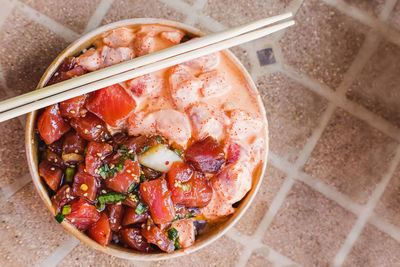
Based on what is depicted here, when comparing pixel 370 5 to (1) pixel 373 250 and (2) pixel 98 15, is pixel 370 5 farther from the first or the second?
(2) pixel 98 15

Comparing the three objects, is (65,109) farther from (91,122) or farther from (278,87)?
(278,87)

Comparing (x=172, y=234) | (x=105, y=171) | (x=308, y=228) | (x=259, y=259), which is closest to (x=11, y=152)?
(x=105, y=171)

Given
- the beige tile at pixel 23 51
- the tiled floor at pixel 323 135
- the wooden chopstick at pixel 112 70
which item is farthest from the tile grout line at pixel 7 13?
the tiled floor at pixel 323 135

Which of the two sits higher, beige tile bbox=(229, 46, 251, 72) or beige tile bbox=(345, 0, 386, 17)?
beige tile bbox=(345, 0, 386, 17)

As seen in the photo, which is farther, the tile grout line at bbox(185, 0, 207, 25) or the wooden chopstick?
the tile grout line at bbox(185, 0, 207, 25)

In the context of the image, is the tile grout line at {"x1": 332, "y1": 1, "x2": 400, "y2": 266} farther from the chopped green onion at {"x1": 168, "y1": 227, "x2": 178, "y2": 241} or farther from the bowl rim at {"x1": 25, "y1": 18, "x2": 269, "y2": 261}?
the chopped green onion at {"x1": 168, "y1": 227, "x2": 178, "y2": 241}

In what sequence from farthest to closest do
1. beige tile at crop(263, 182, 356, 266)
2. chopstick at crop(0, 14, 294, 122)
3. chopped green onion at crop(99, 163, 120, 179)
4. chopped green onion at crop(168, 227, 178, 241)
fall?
beige tile at crop(263, 182, 356, 266) → chopped green onion at crop(168, 227, 178, 241) → chopped green onion at crop(99, 163, 120, 179) → chopstick at crop(0, 14, 294, 122)

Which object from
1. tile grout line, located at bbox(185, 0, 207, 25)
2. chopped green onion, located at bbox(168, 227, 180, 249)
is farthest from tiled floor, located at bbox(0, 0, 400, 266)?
chopped green onion, located at bbox(168, 227, 180, 249)
